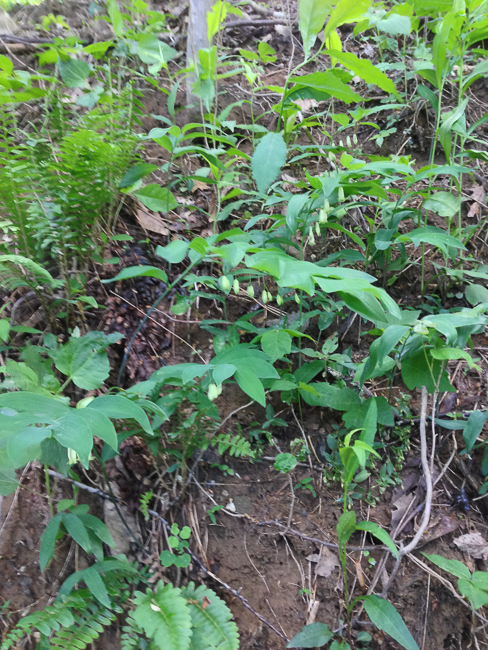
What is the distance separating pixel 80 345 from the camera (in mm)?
1501

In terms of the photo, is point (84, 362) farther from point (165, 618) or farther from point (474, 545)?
point (474, 545)

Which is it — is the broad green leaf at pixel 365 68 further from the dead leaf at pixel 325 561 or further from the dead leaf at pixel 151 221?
the dead leaf at pixel 325 561

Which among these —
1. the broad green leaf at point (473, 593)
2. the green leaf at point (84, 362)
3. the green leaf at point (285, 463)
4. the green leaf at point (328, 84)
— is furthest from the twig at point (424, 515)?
the green leaf at point (328, 84)

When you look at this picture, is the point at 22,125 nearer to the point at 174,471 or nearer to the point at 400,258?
the point at 174,471

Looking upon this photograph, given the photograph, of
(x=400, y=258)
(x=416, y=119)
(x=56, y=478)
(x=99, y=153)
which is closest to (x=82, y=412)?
(x=56, y=478)

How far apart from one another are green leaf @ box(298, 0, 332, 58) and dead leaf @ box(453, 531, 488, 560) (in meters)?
2.41

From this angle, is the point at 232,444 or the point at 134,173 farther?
the point at 134,173

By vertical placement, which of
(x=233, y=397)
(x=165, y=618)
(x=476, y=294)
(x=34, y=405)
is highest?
(x=34, y=405)

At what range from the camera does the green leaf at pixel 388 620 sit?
1264 mm

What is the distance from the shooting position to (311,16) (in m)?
1.99

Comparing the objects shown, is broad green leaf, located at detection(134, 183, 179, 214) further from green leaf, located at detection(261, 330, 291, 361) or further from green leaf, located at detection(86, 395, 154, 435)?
green leaf, located at detection(86, 395, 154, 435)

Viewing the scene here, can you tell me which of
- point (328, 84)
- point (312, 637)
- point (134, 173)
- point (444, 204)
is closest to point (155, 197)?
point (134, 173)

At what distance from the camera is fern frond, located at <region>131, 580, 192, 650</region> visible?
1193 millimetres

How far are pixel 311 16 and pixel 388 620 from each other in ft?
8.80
